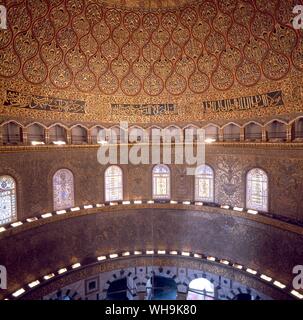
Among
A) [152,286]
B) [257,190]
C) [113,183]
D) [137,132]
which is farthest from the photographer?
[137,132]

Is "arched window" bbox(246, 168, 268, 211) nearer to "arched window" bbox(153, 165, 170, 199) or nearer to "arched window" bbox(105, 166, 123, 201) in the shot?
"arched window" bbox(153, 165, 170, 199)

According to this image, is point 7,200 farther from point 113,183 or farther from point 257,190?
point 257,190

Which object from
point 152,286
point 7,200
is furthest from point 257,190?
point 7,200

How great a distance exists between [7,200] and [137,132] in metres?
5.00

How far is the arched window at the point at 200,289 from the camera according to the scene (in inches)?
330

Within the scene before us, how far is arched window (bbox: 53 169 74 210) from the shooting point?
8.09m

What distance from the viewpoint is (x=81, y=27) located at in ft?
25.6

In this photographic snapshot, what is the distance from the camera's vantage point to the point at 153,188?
958cm

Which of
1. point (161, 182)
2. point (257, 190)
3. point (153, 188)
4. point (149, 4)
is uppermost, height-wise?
point (149, 4)

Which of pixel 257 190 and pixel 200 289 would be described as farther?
pixel 200 289

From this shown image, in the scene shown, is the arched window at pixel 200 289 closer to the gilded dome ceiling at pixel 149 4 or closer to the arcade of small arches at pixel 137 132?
the arcade of small arches at pixel 137 132

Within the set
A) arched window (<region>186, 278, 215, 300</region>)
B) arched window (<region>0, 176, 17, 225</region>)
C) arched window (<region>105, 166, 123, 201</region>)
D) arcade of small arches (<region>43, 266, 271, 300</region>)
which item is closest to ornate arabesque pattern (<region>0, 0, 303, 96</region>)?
arched window (<region>105, 166, 123, 201</region>)

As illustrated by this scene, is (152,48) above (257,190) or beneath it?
above

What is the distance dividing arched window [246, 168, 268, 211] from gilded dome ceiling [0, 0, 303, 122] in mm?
2685
